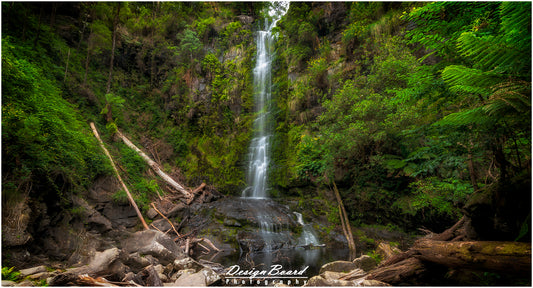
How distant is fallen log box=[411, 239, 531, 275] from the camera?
7.36ft

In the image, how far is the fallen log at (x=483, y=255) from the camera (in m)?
2.24

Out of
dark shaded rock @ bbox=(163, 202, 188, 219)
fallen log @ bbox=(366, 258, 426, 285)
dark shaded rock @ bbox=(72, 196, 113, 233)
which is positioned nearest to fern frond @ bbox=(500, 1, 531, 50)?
fallen log @ bbox=(366, 258, 426, 285)

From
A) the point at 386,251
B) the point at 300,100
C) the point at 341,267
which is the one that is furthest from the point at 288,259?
the point at 300,100

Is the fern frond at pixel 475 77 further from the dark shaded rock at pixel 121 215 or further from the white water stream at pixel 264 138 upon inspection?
the dark shaded rock at pixel 121 215

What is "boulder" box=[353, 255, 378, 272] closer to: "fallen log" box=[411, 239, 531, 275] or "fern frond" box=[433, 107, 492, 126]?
"fallen log" box=[411, 239, 531, 275]

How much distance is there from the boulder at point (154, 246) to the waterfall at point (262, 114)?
24.5ft

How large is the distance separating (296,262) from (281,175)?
286 inches

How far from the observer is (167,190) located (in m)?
12.8

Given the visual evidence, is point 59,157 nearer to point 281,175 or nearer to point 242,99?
point 281,175

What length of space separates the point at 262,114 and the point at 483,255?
1650 cm

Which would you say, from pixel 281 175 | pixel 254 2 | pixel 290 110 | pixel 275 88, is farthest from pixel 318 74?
pixel 254 2

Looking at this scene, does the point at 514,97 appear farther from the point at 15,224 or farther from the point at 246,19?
the point at 246,19

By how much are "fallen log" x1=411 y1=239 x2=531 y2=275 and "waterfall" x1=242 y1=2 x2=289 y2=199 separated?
11689mm

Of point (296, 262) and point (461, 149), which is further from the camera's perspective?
point (296, 262)
